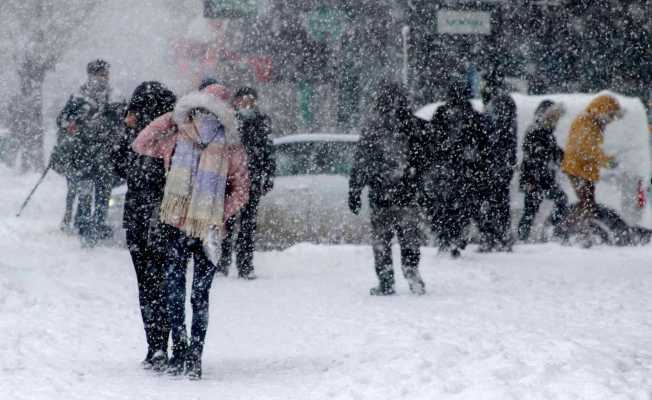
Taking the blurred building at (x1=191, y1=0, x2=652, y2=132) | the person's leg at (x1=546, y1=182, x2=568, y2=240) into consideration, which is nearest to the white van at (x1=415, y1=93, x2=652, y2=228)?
the person's leg at (x1=546, y1=182, x2=568, y2=240)

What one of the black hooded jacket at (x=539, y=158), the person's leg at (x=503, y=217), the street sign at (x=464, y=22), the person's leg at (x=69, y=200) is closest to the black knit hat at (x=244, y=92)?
the person's leg at (x=69, y=200)

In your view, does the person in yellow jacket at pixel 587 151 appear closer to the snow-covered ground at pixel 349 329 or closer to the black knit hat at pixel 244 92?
the snow-covered ground at pixel 349 329

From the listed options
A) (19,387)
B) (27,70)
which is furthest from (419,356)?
(27,70)

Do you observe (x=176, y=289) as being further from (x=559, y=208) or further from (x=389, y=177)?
(x=559, y=208)

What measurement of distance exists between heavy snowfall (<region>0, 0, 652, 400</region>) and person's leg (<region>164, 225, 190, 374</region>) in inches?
0.5

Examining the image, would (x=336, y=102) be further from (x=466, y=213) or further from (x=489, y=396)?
(x=489, y=396)

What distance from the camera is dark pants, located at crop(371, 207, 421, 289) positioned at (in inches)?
379

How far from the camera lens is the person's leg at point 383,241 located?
31.6 feet

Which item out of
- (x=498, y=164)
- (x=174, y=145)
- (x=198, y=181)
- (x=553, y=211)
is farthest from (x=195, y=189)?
(x=553, y=211)

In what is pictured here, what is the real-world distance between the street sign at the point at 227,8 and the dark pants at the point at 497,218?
9640mm

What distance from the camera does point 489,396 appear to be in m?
5.08

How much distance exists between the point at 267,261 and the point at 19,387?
6.91 m

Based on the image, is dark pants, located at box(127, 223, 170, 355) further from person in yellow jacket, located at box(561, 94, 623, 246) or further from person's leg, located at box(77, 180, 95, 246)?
person in yellow jacket, located at box(561, 94, 623, 246)

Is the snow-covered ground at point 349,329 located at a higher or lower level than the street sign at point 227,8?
lower
